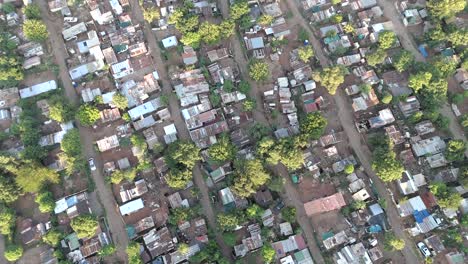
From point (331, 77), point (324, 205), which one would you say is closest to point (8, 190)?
point (324, 205)

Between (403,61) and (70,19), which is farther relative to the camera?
(70,19)

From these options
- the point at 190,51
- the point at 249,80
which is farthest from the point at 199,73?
the point at 249,80

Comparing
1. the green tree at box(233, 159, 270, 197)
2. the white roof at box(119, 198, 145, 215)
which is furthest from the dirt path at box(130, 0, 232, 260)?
the white roof at box(119, 198, 145, 215)

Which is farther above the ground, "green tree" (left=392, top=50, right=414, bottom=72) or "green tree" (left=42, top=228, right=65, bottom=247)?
"green tree" (left=392, top=50, right=414, bottom=72)

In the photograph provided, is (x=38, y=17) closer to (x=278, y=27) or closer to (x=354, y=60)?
(x=278, y=27)

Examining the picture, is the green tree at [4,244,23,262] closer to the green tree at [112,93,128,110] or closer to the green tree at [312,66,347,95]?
the green tree at [112,93,128,110]

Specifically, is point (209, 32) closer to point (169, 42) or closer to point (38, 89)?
point (169, 42)

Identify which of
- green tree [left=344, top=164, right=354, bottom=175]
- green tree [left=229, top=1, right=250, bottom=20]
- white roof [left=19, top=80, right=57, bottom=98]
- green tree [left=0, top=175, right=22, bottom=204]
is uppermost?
green tree [left=229, top=1, right=250, bottom=20]
